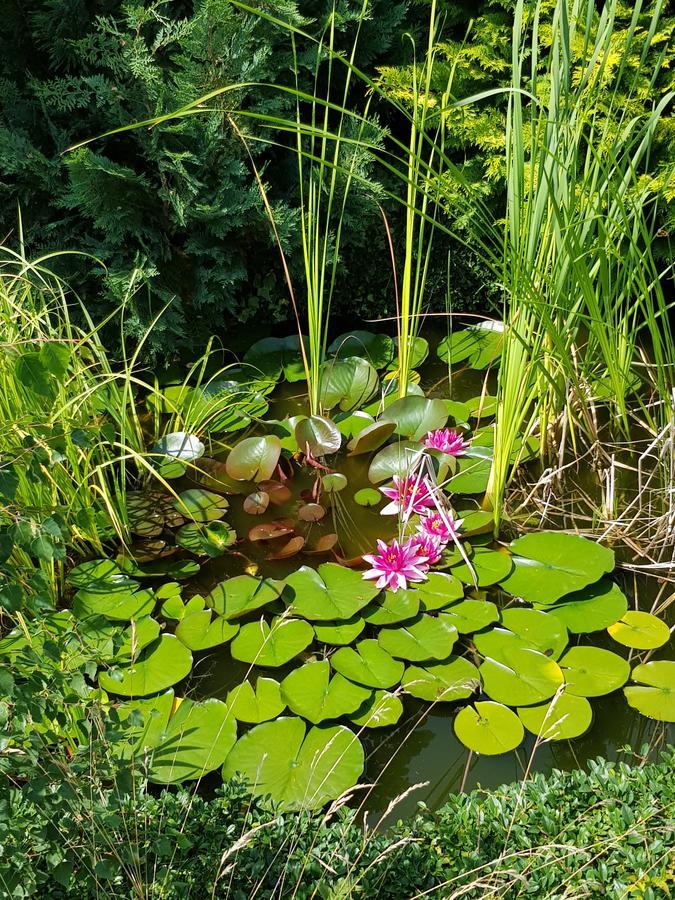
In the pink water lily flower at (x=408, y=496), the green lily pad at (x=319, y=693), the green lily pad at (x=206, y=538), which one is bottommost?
the green lily pad at (x=319, y=693)

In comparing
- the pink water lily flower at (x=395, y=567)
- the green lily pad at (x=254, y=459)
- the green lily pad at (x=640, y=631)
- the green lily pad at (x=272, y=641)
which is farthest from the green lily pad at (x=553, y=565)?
the green lily pad at (x=254, y=459)

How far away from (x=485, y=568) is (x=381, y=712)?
0.65 m

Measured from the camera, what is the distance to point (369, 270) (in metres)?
4.12

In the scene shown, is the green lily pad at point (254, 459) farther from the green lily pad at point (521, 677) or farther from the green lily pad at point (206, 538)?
the green lily pad at point (521, 677)

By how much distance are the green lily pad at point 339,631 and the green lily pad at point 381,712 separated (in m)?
0.18

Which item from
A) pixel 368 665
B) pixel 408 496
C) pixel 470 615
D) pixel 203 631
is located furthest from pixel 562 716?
pixel 203 631

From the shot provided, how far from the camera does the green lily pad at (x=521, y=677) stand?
2.21 metres

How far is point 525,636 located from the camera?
2.39m

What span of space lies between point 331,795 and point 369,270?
2778 mm

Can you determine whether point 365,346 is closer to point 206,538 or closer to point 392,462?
point 392,462

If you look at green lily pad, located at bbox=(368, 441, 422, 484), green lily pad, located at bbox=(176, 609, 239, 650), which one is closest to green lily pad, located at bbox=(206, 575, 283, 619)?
green lily pad, located at bbox=(176, 609, 239, 650)

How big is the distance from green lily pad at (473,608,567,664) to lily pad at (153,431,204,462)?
1.27 metres

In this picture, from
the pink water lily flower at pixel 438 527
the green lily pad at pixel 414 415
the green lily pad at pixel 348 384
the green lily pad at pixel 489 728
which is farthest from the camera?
the green lily pad at pixel 348 384

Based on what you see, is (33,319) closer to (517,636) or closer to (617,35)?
(517,636)
